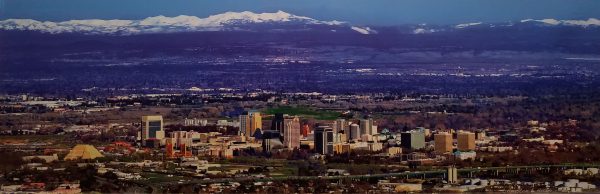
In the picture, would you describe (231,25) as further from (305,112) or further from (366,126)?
(366,126)

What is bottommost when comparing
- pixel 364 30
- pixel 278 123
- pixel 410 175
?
pixel 410 175

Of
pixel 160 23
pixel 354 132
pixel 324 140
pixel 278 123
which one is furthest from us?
pixel 160 23

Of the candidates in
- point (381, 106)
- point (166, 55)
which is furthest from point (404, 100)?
point (166, 55)

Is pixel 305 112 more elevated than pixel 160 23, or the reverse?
pixel 160 23

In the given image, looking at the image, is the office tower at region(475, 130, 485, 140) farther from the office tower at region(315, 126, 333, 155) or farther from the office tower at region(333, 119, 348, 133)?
the office tower at region(315, 126, 333, 155)

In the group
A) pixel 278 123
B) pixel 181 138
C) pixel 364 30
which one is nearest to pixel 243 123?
pixel 278 123

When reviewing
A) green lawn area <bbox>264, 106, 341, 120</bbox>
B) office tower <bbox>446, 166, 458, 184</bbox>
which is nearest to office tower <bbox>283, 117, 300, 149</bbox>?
green lawn area <bbox>264, 106, 341, 120</bbox>

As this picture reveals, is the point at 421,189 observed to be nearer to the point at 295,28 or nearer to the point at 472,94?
the point at 472,94
